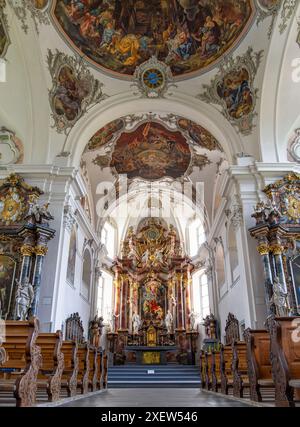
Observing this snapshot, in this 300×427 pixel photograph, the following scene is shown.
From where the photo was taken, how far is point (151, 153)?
668 inches

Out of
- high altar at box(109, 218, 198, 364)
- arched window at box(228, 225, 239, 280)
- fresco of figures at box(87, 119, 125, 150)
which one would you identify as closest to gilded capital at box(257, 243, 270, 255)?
arched window at box(228, 225, 239, 280)

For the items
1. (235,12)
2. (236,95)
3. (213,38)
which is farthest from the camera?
(236,95)

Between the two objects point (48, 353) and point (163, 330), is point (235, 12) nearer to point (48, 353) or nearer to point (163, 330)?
point (48, 353)

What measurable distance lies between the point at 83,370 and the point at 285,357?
14.5 ft

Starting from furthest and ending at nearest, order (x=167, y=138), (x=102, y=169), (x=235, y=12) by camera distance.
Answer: (x=102, y=169), (x=167, y=138), (x=235, y=12)

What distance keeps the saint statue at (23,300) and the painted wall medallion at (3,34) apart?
302 inches

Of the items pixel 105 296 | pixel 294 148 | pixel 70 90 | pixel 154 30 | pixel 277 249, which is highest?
pixel 154 30

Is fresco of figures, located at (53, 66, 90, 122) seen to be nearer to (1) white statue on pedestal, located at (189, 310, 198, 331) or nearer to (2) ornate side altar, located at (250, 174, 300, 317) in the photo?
(2) ornate side altar, located at (250, 174, 300, 317)

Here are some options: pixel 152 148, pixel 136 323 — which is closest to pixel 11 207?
pixel 152 148

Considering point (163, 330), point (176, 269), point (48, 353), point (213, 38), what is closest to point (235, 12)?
point (213, 38)

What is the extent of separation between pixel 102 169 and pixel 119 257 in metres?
7.09

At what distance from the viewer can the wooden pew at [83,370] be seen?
272 inches

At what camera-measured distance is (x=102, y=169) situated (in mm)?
17125

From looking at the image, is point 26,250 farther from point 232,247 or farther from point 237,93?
point 237,93
